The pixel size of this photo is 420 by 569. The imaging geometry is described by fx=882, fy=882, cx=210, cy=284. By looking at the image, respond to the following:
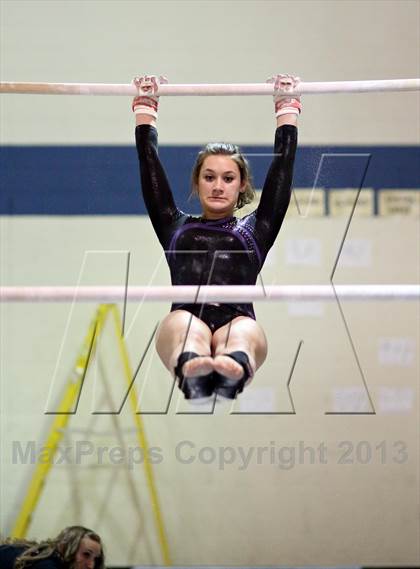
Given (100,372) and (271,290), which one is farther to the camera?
(100,372)

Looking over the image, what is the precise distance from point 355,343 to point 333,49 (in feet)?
3.51

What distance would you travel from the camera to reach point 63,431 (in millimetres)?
3184

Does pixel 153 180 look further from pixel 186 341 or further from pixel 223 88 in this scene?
pixel 186 341

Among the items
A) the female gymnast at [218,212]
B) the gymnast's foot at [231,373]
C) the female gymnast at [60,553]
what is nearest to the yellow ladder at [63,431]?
the female gymnast at [60,553]

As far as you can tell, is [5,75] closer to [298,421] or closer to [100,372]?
[100,372]

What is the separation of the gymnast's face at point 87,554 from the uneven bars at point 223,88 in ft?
4.65

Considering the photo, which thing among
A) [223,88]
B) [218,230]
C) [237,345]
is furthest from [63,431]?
[223,88]

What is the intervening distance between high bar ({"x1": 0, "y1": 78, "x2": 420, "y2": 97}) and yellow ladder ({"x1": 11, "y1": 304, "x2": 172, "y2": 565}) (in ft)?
3.66

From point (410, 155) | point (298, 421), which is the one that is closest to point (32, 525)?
point (298, 421)

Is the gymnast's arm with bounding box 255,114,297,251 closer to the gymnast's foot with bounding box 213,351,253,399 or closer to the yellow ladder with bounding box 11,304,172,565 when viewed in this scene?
the gymnast's foot with bounding box 213,351,253,399

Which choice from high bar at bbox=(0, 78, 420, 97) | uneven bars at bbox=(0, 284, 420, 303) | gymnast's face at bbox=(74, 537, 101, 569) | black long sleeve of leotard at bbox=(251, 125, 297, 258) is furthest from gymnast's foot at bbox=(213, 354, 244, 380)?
gymnast's face at bbox=(74, 537, 101, 569)

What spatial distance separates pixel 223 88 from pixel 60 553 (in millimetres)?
1556

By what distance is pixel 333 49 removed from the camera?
10.4 ft

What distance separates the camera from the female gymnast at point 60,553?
2729 millimetres
